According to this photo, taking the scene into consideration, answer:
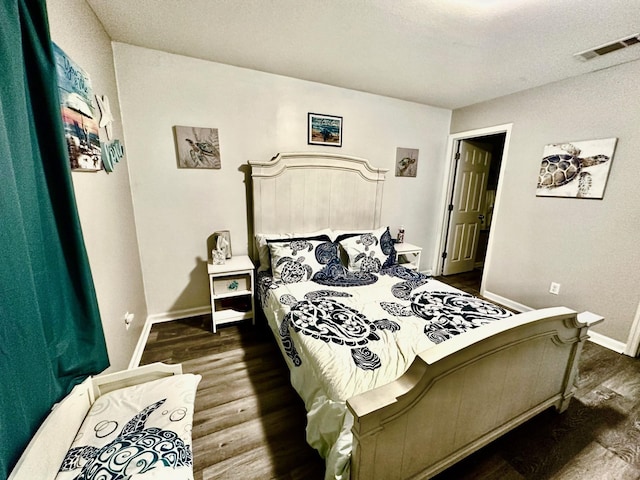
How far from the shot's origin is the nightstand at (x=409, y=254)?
3125 millimetres

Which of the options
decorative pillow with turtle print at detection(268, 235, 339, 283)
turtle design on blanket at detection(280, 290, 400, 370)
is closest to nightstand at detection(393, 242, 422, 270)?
decorative pillow with turtle print at detection(268, 235, 339, 283)

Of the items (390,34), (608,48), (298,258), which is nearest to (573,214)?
(608,48)

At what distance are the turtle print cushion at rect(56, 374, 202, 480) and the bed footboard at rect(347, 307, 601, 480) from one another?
0.64 meters

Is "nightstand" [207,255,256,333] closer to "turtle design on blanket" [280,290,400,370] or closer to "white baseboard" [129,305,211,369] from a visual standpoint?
"white baseboard" [129,305,211,369]

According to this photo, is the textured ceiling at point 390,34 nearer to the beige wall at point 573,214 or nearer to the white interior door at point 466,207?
the beige wall at point 573,214

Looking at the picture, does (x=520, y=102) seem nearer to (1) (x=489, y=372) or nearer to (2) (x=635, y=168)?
(2) (x=635, y=168)

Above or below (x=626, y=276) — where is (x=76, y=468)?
below

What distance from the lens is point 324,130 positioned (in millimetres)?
2793

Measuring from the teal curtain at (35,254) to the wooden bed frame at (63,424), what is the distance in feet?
0.10

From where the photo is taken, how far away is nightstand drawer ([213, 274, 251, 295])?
2.33 m

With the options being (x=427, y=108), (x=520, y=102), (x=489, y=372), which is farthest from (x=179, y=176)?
(x=520, y=102)

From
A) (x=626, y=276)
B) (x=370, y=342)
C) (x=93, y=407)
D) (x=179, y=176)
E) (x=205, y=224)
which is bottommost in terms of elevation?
(x=93, y=407)

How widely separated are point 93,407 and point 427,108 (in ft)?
13.3

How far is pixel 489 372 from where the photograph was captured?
45.8 inches
